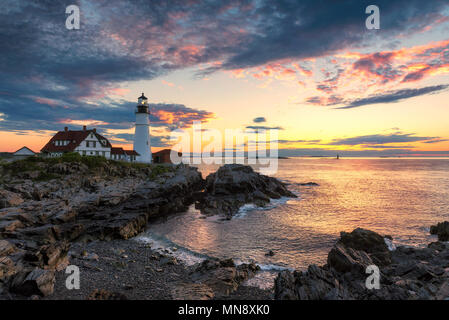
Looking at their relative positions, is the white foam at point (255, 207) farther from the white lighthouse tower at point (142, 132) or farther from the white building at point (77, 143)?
the white building at point (77, 143)

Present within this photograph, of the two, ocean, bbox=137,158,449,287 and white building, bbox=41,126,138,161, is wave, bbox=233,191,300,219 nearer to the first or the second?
ocean, bbox=137,158,449,287

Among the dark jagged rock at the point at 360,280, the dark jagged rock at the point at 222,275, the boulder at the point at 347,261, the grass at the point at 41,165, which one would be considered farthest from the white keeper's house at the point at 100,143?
the dark jagged rock at the point at 360,280

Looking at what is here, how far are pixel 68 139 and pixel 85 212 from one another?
42.7 meters

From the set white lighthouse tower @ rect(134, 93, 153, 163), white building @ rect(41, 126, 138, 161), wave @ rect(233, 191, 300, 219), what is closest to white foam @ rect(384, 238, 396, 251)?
wave @ rect(233, 191, 300, 219)

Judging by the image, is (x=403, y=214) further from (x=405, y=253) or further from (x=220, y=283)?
(x=220, y=283)

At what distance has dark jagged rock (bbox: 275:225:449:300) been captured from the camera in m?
9.02

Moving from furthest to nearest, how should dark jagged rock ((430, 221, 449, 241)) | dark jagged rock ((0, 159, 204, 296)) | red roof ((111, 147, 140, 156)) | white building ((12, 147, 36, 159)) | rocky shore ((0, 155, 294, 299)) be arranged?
red roof ((111, 147, 140, 156)) → white building ((12, 147, 36, 159)) → dark jagged rock ((430, 221, 449, 241)) → dark jagged rock ((0, 159, 204, 296)) → rocky shore ((0, 155, 294, 299))

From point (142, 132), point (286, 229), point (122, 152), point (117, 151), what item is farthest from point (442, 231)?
point (117, 151)

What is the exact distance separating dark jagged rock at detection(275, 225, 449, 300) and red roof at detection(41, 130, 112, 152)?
59.3 meters

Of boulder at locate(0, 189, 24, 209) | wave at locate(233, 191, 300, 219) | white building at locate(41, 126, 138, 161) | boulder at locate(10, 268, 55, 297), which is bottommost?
Answer: wave at locate(233, 191, 300, 219)

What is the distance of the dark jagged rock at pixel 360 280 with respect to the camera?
902cm

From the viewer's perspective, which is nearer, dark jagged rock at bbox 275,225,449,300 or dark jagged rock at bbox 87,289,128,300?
dark jagged rock at bbox 87,289,128,300
